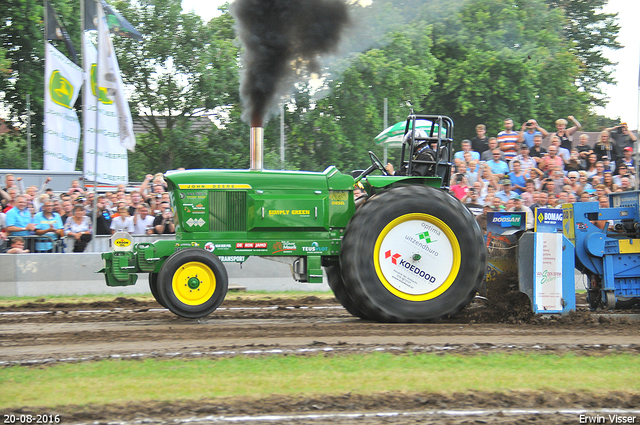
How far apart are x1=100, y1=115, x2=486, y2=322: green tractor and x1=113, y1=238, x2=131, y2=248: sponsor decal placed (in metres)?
0.01

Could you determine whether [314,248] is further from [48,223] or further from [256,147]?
[48,223]

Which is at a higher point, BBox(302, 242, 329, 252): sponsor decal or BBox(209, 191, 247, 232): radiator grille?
BBox(209, 191, 247, 232): radiator grille

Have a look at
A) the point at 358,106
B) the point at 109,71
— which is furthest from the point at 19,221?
the point at 358,106

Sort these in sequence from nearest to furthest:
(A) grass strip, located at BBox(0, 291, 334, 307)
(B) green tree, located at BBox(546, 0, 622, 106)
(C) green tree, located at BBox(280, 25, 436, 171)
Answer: (A) grass strip, located at BBox(0, 291, 334, 307)
(C) green tree, located at BBox(280, 25, 436, 171)
(B) green tree, located at BBox(546, 0, 622, 106)

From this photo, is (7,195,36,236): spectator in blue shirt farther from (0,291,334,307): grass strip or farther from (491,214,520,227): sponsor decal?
(491,214,520,227): sponsor decal

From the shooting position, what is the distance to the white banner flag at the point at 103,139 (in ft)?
44.8

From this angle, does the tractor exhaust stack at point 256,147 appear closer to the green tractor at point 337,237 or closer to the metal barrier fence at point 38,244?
the green tractor at point 337,237

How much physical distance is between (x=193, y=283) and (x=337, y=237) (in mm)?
1607

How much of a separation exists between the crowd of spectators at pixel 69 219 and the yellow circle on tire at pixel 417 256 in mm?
4466

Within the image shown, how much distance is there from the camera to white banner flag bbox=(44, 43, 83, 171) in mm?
15781

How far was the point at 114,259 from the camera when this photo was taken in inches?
283

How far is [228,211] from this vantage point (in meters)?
7.33

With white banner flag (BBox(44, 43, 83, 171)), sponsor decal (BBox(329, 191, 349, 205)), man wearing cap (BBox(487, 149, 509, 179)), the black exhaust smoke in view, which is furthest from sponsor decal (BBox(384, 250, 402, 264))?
white banner flag (BBox(44, 43, 83, 171))

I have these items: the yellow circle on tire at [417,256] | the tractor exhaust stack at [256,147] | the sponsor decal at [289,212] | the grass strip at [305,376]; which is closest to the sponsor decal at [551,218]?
the yellow circle on tire at [417,256]
